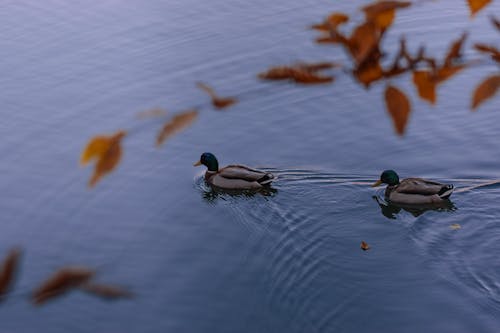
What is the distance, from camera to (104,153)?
185cm

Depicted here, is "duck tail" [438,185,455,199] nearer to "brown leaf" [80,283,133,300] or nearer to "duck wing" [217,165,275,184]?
"duck wing" [217,165,275,184]

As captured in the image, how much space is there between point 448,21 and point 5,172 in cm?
922

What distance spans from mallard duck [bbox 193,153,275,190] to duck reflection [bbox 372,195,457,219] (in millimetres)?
1580

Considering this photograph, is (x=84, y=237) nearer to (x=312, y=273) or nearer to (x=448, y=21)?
(x=312, y=273)

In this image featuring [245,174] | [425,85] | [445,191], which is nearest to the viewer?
[425,85]

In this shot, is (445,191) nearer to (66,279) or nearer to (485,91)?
(485,91)

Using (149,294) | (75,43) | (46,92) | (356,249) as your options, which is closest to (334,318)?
(356,249)

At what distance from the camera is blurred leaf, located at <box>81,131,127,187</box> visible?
1837 mm

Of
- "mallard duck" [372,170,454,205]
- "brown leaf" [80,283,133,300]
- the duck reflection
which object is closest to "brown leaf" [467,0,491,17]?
"brown leaf" [80,283,133,300]

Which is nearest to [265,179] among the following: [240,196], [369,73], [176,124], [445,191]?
[240,196]

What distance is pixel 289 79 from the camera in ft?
6.69

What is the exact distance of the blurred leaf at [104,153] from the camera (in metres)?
1.84

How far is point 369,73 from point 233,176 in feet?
27.7

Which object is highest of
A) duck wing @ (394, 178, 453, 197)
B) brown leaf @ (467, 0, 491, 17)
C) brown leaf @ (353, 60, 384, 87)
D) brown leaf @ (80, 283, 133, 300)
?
duck wing @ (394, 178, 453, 197)
